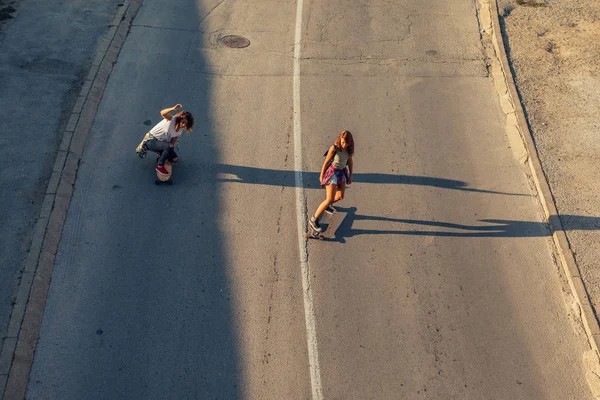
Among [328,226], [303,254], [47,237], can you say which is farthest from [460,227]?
[47,237]

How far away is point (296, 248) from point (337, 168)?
149 cm

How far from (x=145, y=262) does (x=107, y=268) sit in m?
0.58

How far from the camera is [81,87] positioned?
13.8m

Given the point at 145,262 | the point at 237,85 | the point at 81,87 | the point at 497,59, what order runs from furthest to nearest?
the point at 497,59
the point at 237,85
the point at 81,87
the point at 145,262

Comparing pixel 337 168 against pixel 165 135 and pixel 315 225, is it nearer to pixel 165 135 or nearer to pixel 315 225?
pixel 315 225

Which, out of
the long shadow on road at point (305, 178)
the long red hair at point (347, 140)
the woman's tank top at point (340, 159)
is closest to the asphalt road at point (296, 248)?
the long shadow on road at point (305, 178)

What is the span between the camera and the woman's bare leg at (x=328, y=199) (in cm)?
1099

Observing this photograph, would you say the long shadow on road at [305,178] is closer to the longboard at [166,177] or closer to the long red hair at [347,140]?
the longboard at [166,177]

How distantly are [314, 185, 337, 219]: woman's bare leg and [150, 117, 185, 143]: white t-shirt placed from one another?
2761 mm

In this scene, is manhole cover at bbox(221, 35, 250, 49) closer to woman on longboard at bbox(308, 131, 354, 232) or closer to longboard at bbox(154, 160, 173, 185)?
longboard at bbox(154, 160, 173, 185)

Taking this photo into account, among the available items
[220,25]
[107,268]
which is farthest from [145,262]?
[220,25]

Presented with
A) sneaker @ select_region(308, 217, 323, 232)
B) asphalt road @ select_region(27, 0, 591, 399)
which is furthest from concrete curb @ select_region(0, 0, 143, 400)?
A: sneaker @ select_region(308, 217, 323, 232)

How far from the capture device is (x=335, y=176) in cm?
1091

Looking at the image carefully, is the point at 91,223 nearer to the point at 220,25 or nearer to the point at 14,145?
the point at 14,145
